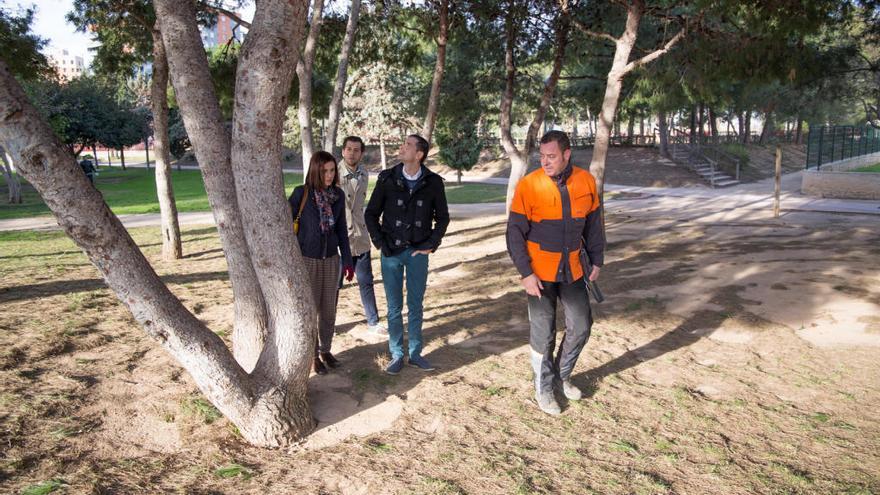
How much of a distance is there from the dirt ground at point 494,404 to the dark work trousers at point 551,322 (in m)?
0.28

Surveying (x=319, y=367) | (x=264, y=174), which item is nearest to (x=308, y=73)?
(x=319, y=367)

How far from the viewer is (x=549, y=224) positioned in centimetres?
408

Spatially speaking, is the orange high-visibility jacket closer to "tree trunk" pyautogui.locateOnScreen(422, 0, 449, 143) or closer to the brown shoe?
the brown shoe

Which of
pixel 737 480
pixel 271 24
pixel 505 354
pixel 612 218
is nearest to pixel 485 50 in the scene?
pixel 612 218

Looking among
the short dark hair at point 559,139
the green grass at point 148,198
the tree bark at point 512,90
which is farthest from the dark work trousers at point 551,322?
the green grass at point 148,198

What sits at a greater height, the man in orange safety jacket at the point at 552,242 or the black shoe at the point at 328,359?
the man in orange safety jacket at the point at 552,242

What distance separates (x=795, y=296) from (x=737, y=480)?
14.9 feet

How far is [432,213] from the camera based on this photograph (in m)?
4.74

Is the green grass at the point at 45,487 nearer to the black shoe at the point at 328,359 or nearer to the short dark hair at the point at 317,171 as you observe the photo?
the black shoe at the point at 328,359

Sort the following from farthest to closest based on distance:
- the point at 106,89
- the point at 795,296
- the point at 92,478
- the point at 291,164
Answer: the point at 291,164, the point at 106,89, the point at 795,296, the point at 92,478

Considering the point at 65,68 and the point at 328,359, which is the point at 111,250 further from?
the point at 65,68

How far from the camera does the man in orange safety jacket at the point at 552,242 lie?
404 cm

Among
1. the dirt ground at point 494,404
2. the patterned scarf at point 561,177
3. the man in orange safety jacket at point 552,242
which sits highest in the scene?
the patterned scarf at point 561,177

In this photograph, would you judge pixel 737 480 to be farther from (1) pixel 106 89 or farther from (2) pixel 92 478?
(1) pixel 106 89
